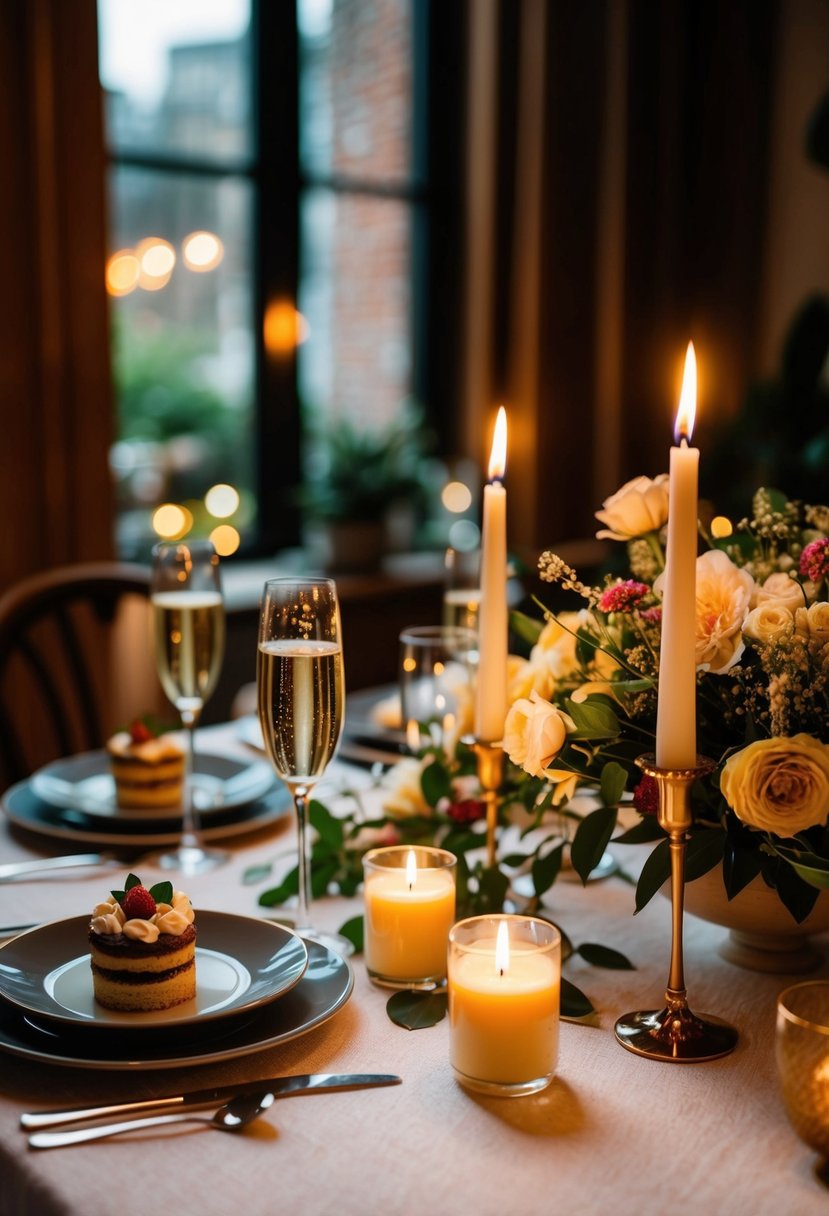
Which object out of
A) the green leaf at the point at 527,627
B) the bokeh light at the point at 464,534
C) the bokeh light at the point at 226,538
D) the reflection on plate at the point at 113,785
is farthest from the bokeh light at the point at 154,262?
the green leaf at the point at 527,627

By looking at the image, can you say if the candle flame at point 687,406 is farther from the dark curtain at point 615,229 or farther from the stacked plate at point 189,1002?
the dark curtain at point 615,229

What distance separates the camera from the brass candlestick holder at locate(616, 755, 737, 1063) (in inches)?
32.5

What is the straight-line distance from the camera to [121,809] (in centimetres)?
135

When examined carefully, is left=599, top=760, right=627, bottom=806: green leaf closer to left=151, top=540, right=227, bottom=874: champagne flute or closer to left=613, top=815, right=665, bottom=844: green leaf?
left=613, top=815, right=665, bottom=844: green leaf

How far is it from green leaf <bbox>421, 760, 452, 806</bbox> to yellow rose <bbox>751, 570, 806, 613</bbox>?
0.33 m

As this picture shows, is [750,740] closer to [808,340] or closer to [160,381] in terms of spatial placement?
[160,381]

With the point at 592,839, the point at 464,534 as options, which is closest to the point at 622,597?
the point at 592,839

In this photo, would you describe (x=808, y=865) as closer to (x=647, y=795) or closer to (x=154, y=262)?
(x=647, y=795)

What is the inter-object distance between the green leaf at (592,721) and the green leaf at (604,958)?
0.18m

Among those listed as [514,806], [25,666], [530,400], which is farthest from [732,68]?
[514,806]

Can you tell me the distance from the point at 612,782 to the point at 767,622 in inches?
6.3

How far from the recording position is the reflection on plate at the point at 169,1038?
0.78 metres

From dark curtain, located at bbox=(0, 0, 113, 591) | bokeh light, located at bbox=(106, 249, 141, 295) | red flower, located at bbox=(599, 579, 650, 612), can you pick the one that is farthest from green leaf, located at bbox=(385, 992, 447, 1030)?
bokeh light, located at bbox=(106, 249, 141, 295)

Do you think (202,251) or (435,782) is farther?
(202,251)
